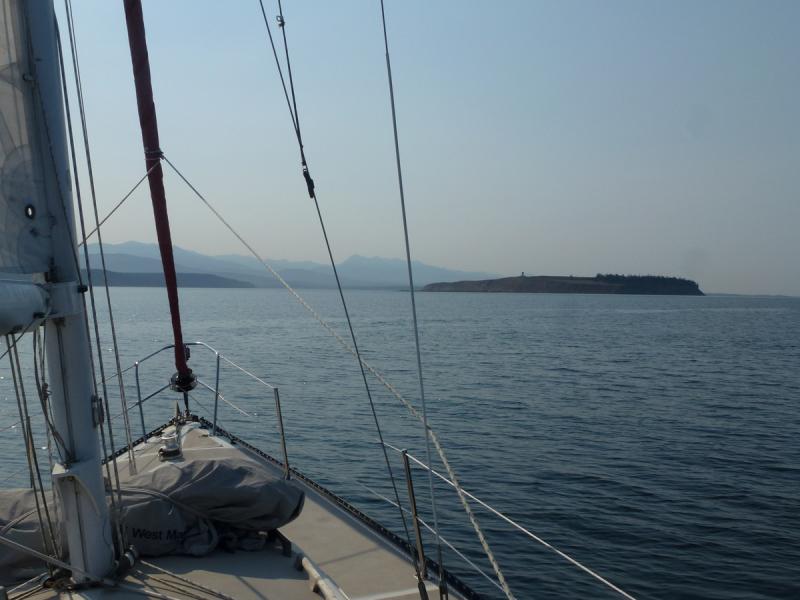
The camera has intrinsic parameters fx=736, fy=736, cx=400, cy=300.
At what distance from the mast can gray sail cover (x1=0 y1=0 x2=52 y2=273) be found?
28 mm

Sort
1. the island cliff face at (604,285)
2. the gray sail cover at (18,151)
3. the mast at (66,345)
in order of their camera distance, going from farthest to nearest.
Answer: the island cliff face at (604,285)
the mast at (66,345)
the gray sail cover at (18,151)

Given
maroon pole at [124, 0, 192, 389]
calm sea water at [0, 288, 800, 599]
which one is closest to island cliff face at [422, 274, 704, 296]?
calm sea water at [0, 288, 800, 599]

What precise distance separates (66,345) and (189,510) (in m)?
1.39

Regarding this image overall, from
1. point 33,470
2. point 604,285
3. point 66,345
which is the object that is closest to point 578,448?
point 33,470

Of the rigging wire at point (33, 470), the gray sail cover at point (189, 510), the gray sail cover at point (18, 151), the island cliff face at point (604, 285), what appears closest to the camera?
the gray sail cover at point (18, 151)

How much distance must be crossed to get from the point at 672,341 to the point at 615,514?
118 feet

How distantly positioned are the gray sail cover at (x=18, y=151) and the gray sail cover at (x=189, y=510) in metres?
1.64

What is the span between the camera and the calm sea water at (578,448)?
30.6 ft

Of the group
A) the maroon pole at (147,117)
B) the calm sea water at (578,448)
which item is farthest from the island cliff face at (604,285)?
the maroon pole at (147,117)

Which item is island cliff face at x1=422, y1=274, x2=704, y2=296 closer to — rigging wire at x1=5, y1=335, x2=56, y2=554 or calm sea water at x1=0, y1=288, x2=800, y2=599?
calm sea water at x1=0, y1=288, x2=800, y2=599

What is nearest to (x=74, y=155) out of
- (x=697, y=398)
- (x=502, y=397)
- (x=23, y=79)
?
(x=23, y=79)

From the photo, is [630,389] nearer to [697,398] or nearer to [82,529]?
[697,398]

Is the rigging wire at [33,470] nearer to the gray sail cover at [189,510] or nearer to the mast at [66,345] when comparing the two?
the mast at [66,345]

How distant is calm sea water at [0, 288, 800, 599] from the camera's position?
9.34 m
